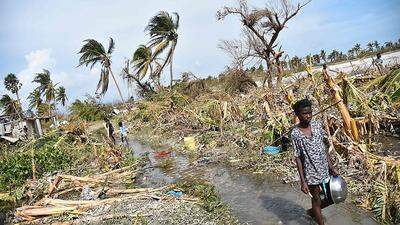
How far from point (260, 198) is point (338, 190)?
Result: 2.33 m

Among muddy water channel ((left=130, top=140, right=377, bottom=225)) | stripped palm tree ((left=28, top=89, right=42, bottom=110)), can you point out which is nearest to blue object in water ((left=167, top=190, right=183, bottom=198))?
muddy water channel ((left=130, top=140, right=377, bottom=225))

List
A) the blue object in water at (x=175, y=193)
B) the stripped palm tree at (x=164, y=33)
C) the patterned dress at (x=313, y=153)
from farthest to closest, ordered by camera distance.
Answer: the stripped palm tree at (x=164, y=33)
the blue object in water at (x=175, y=193)
the patterned dress at (x=313, y=153)

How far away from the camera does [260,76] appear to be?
922 inches

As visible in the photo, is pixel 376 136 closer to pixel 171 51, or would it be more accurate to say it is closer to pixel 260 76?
pixel 260 76

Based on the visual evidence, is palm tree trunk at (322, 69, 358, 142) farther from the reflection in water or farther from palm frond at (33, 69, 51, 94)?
palm frond at (33, 69, 51, 94)

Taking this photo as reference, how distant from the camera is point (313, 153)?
4141mm

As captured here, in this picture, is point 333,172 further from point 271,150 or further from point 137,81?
point 137,81

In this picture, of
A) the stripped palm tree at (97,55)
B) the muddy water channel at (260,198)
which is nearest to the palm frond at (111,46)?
the stripped palm tree at (97,55)

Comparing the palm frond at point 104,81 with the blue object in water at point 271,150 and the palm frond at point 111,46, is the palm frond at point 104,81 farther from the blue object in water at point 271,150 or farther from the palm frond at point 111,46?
the blue object in water at point 271,150

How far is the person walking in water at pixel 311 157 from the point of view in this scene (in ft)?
13.5

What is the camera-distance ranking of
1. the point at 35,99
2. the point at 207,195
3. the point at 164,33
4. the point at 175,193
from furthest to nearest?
the point at 35,99 → the point at 164,33 → the point at 175,193 → the point at 207,195

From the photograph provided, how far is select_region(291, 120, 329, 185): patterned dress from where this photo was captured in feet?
13.6

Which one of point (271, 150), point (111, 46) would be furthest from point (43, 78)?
point (271, 150)

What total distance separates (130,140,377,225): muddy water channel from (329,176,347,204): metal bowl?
834mm
